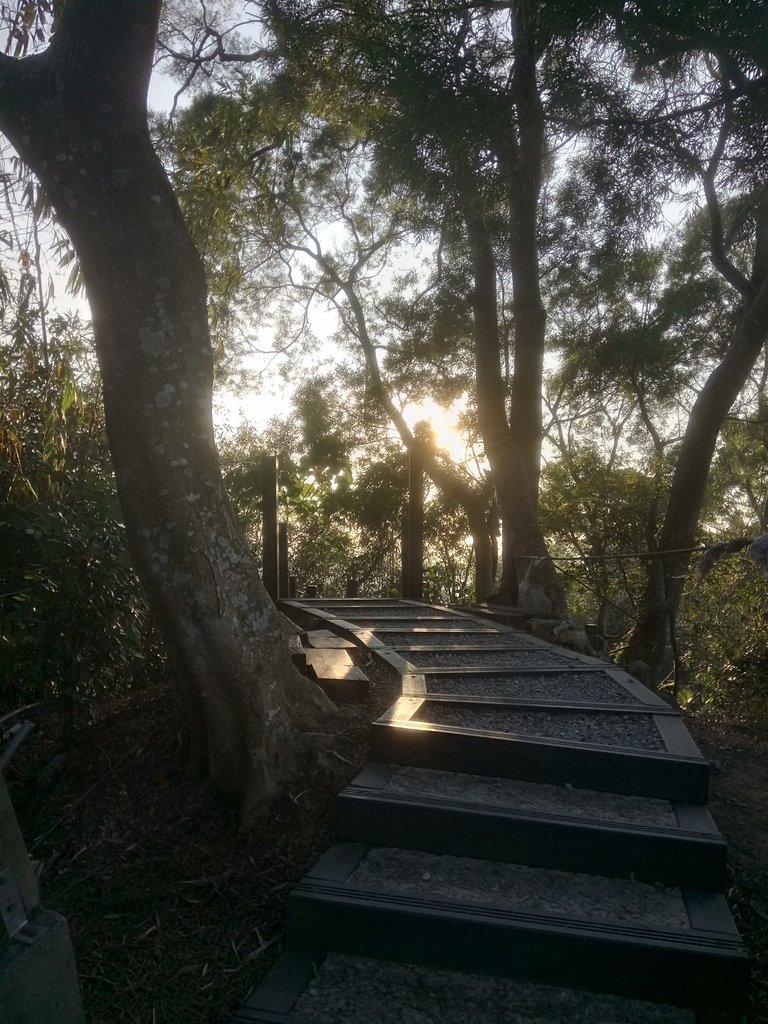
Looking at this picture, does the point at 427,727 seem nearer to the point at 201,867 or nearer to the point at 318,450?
the point at 201,867

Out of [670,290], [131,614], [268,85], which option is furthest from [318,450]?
[131,614]

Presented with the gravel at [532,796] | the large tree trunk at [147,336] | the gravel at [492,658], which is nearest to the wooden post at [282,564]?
the gravel at [492,658]

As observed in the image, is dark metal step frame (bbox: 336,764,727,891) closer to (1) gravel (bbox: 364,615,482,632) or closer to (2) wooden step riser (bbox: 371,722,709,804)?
(2) wooden step riser (bbox: 371,722,709,804)

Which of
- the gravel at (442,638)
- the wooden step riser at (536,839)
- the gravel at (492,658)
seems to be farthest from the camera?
the gravel at (442,638)

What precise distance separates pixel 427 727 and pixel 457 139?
4.57 meters

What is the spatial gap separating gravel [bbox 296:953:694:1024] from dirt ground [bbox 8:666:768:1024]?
0.32 metres

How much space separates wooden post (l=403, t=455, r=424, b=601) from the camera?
10.7 meters

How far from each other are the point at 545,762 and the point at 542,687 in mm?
1362

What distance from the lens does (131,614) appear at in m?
5.20

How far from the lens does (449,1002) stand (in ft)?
9.73

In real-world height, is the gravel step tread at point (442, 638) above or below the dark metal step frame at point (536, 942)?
above

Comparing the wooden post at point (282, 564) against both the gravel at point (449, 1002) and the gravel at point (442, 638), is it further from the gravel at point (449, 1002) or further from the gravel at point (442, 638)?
the gravel at point (449, 1002)

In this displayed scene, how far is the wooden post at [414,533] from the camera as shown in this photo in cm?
1069

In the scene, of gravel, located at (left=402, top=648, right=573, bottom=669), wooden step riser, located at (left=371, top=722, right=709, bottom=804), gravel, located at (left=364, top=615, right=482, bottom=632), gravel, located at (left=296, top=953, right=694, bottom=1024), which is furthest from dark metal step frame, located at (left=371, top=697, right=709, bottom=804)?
gravel, located at (left=364, top=615, right=482, bottom=632)
